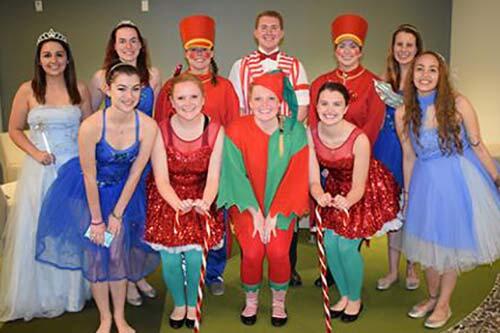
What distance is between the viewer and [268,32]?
141 inches

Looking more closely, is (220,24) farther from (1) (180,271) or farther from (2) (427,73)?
(1) (180,271)

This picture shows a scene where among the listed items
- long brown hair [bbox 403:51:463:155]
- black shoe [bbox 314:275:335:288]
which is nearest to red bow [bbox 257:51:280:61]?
long brown hair [bbox 403:51:463:155]

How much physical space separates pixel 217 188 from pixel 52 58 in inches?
46.4

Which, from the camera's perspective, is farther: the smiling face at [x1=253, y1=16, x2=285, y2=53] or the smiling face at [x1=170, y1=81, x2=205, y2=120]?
the smiling face at [x1=253, y1=16, x2=285, y2=53]

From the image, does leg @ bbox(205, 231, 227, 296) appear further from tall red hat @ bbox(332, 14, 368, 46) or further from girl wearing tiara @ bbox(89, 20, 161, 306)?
tall red hat @ bbox(332, 14, 368, 46)

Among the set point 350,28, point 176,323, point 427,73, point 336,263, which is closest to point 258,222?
point 336,263

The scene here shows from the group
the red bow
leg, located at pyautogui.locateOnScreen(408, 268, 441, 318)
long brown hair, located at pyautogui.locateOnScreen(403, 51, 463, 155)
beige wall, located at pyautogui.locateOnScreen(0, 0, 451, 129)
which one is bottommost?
leg, located at pyautogui.locateOnScreen(408, 268, 441, 318)

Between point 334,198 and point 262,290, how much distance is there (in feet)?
3.17

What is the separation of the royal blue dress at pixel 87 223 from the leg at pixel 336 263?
1072 mm

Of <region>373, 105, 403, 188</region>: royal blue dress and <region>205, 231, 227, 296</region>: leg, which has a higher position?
<region>373, 105, 403, 188</region>: royal blue dress

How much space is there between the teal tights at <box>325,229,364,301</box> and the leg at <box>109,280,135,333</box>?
115 cm

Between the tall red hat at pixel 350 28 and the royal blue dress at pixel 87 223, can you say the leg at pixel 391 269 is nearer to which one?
the tall red hat at pixel 350 28

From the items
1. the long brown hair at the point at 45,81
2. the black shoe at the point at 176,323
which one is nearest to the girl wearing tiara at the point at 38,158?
the long brown hair at the point at 45,81

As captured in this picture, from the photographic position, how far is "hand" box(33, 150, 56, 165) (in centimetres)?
314
